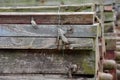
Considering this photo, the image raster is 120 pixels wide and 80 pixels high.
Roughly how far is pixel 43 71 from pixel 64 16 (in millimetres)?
370

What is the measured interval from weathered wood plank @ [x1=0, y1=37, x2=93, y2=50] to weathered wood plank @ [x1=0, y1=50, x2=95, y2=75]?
0.16 feet

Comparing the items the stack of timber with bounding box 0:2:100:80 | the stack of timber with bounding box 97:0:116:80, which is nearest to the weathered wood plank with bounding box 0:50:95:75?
the stack of timber with bounding box 0:2:100:80

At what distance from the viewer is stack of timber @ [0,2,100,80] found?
2.04 m

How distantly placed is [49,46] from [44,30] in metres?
0.10

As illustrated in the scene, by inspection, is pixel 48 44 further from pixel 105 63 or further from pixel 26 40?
pixel 105 63

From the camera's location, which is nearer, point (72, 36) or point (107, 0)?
point (72, 36)

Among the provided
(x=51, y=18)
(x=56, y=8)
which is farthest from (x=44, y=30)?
(x=56, y=8)

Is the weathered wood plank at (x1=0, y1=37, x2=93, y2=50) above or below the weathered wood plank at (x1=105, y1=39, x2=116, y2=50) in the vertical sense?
above

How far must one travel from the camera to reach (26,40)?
6.82 feet

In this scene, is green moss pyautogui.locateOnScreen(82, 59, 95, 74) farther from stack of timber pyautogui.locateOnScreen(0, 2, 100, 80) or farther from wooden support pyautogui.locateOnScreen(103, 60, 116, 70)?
wooden support pyautogui.locateOnScreen(103, 60, 116, 70)

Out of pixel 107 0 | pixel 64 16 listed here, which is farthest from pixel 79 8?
pixel 107 0

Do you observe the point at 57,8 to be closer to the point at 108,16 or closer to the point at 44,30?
the point at 44,30

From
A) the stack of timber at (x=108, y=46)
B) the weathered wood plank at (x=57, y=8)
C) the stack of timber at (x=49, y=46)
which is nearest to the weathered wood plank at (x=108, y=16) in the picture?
the stack of timber at (x=108, y=46)

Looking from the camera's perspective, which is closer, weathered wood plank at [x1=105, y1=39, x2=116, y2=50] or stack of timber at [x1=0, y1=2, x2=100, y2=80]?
stack of timber at [x1=0, y1=2, x2=100, y2=80]
